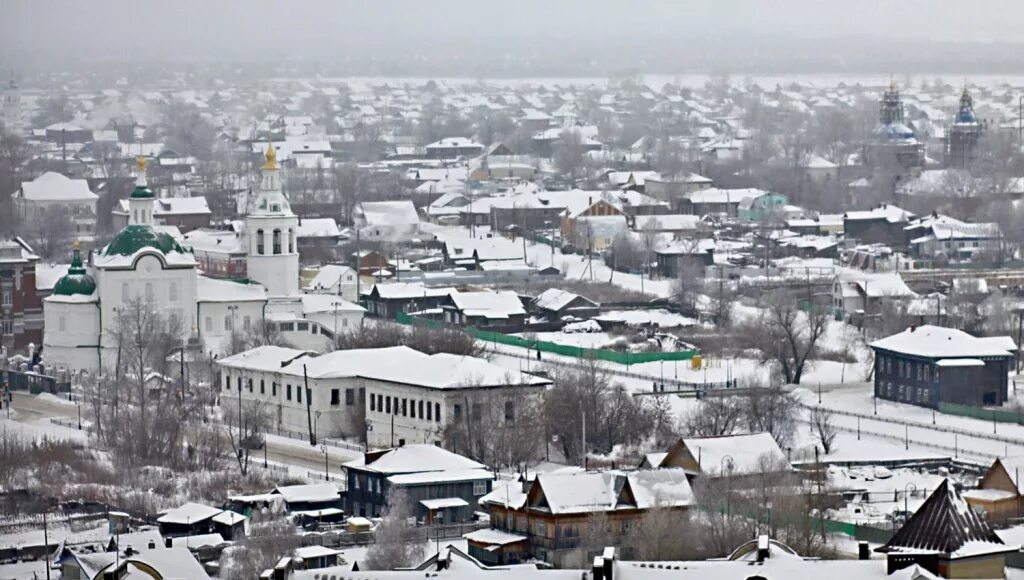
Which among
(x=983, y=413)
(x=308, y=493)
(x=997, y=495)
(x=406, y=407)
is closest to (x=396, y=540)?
(x=308, y=493)

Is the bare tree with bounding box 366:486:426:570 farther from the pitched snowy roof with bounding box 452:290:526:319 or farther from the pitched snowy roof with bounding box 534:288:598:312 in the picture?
the pitched snowy roof with bounding box 534:288:598:312

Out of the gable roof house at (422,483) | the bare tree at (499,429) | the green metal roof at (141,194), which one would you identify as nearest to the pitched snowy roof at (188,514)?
the gable roof house at (422,483)

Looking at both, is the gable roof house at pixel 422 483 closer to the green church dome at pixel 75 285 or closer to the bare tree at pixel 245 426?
the bare tree at pixel 245 426

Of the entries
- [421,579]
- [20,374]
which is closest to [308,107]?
[20,374]

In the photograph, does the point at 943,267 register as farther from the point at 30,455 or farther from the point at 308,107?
the point at 308,107

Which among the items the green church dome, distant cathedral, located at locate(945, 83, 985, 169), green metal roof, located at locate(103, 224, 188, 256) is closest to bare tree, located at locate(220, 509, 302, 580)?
the green church dome

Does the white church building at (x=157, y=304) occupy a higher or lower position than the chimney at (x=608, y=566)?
lower
